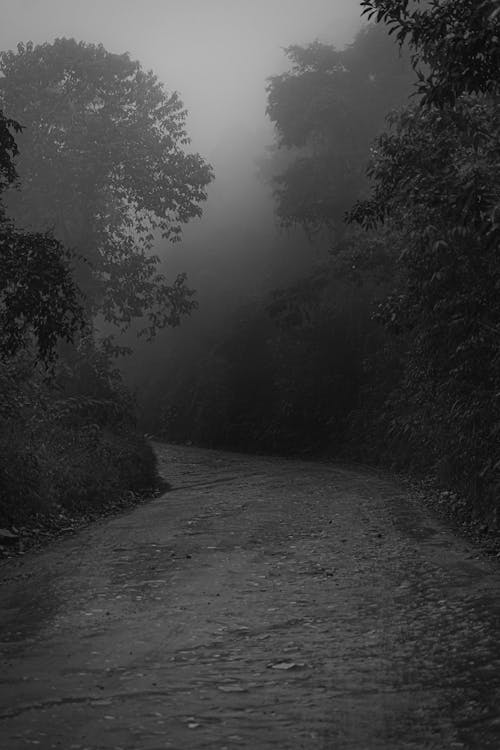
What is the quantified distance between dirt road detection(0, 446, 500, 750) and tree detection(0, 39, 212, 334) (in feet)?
68.2

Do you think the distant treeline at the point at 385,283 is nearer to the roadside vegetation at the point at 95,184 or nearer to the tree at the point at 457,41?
the tree at the point at 457,41

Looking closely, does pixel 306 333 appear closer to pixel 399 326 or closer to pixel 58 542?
pixel 399 326

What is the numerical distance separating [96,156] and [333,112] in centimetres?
1296

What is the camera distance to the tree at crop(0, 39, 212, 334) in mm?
32781

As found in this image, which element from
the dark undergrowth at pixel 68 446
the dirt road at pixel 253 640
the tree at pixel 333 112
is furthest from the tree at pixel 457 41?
the tree at pixel 333 112

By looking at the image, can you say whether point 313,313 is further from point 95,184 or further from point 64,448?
point 64,448

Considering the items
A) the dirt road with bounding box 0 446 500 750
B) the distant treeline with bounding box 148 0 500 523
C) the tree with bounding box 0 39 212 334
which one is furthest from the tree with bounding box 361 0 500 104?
the tree with bounding box 0 39 212 334

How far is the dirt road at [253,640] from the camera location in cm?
561

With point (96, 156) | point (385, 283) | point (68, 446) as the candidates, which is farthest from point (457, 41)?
point (96, 156)

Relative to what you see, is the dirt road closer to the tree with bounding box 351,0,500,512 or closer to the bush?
the bush

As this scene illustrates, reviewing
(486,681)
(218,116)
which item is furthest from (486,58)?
(218,116)

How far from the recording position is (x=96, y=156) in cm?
3281

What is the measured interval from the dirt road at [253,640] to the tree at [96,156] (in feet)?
68.2

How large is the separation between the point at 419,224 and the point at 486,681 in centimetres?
986
